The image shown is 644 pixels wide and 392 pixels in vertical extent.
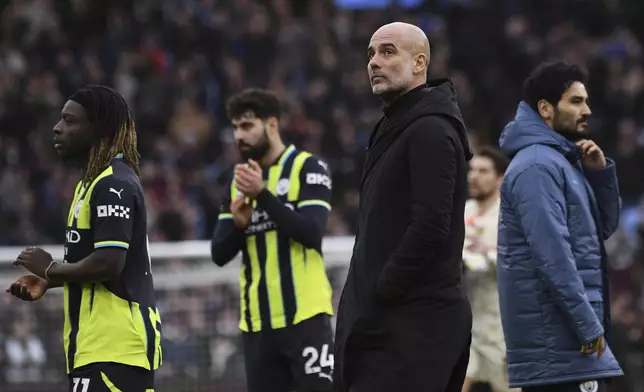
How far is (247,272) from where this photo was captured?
8234 mm

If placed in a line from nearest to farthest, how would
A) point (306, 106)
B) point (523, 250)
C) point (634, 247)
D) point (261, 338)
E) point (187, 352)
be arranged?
point (523, 250), point (261, 338), point (187, 352), point (634, 247), point (306, 106)

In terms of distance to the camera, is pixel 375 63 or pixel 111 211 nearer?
pixel 375 63

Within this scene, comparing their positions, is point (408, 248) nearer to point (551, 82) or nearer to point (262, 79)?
point (551, 82)

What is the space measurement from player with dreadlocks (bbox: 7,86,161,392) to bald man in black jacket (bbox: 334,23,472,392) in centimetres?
95

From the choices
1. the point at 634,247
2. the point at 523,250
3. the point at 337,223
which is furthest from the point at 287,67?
the point at 523,250

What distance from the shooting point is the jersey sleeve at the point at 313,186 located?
26.6 feet

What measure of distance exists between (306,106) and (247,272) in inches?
415

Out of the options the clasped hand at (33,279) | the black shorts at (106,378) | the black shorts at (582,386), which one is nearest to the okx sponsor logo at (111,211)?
the clasped hand at (33,279)

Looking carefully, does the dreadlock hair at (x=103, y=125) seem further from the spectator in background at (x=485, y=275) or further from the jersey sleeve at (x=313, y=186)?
the spectator in background at (x=485, y=275)

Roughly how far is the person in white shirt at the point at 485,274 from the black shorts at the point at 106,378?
3.52 meters

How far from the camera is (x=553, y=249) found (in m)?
6.63

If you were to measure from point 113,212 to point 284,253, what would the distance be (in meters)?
2.01

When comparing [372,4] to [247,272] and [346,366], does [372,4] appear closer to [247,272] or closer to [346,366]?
[247,272]

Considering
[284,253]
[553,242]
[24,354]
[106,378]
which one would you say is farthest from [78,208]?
[24,354]
